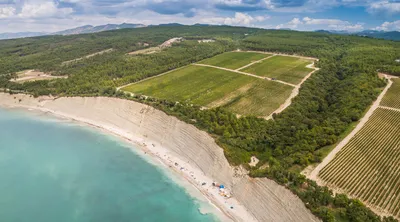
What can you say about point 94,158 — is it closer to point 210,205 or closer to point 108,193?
point 108,193

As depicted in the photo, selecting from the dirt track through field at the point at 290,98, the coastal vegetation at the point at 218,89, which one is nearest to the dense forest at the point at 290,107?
the dirt track through field at the point at 290,98

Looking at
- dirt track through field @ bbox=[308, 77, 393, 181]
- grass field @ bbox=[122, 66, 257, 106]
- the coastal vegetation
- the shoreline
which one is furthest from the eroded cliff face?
grass field @ bbox=[122, 66, 257, 106]

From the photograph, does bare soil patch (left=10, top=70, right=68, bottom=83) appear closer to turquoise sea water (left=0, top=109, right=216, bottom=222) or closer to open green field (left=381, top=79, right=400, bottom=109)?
turquoise sea water (left=0, top=109, right=216, bottom=222)

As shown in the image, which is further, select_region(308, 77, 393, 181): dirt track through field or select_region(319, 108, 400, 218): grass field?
select_region(308, 77, 393, 181): dirt track through field

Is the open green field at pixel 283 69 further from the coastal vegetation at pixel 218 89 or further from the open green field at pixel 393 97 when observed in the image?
the open green field at pixel 393 97

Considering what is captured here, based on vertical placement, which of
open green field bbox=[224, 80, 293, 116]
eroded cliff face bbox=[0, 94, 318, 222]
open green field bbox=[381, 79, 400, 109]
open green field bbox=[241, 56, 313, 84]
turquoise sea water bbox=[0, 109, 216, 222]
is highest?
open green field bbox=[241, 56, 313, 84]
